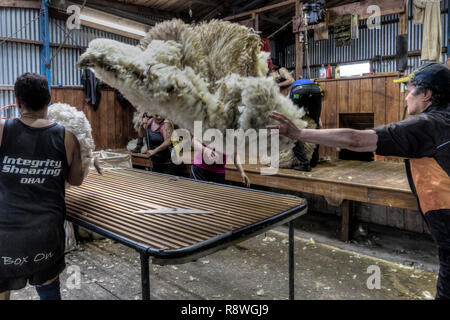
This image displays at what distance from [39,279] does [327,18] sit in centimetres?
636

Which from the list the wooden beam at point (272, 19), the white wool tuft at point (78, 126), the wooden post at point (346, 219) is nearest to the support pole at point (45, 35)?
the wooden beam at point (272, 19)

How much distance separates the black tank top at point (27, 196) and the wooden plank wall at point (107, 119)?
6823 mm

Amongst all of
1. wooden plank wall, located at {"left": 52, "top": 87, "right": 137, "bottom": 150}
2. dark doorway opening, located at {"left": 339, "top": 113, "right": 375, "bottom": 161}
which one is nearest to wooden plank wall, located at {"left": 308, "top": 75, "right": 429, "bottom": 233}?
dark doorway opening, located at {"left": 339, "top": 113, "right": 375, "bottom": 161}

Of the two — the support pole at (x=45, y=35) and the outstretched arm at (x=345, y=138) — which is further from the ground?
the support pole at (x=45, y=35)

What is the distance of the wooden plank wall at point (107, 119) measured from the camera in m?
8.19

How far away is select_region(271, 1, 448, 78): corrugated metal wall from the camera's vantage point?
9.03 metres

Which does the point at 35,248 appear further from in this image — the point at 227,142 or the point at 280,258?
the point at 280,258

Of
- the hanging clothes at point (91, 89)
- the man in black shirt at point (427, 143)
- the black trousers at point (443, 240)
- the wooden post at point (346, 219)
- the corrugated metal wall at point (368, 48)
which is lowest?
the wooden post at point (346, 219)

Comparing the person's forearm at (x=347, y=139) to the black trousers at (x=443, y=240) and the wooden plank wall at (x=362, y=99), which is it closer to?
the black trousers at (x=443, y=240)

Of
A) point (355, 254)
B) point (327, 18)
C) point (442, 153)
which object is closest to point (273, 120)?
point (442, 153)

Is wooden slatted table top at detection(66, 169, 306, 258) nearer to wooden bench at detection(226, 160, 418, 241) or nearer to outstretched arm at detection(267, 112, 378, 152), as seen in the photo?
outstretched arm at detection(267, 112, 378, 152)

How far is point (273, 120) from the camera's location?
0.90m

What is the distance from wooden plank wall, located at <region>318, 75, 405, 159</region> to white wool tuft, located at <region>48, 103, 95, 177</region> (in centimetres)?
496

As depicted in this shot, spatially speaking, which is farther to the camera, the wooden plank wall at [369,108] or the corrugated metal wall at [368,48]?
the corrugated metal wall at [368,48]
